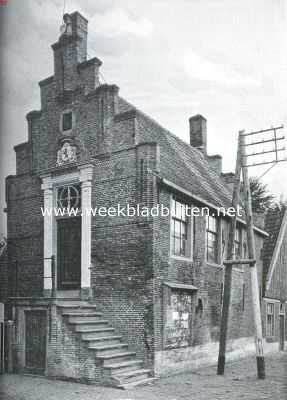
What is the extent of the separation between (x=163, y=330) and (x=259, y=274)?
9416mm

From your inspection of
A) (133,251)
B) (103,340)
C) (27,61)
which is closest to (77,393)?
(103,340)

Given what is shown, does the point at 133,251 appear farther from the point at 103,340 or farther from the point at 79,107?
the point at 79,107

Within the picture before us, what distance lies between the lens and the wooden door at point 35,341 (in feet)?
38.7

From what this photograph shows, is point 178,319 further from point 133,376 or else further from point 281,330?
point 281,330

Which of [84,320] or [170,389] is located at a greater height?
[84,320]

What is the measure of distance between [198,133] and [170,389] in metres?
14.0

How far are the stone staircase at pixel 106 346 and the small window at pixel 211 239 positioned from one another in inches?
183

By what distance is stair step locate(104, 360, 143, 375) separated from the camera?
10477mm

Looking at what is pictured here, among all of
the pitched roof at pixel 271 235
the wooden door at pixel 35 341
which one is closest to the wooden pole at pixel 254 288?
the wooden door at pixel 35 341

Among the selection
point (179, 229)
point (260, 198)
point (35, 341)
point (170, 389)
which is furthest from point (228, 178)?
point (260, 198)

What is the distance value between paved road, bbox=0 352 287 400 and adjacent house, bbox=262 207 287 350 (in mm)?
8235

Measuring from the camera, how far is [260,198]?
3575 centimetres

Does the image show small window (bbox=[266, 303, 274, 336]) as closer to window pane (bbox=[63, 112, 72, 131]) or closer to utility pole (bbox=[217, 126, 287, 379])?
utility pole (bbox=[217, 126, 287, 379])

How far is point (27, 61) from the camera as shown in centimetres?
995
